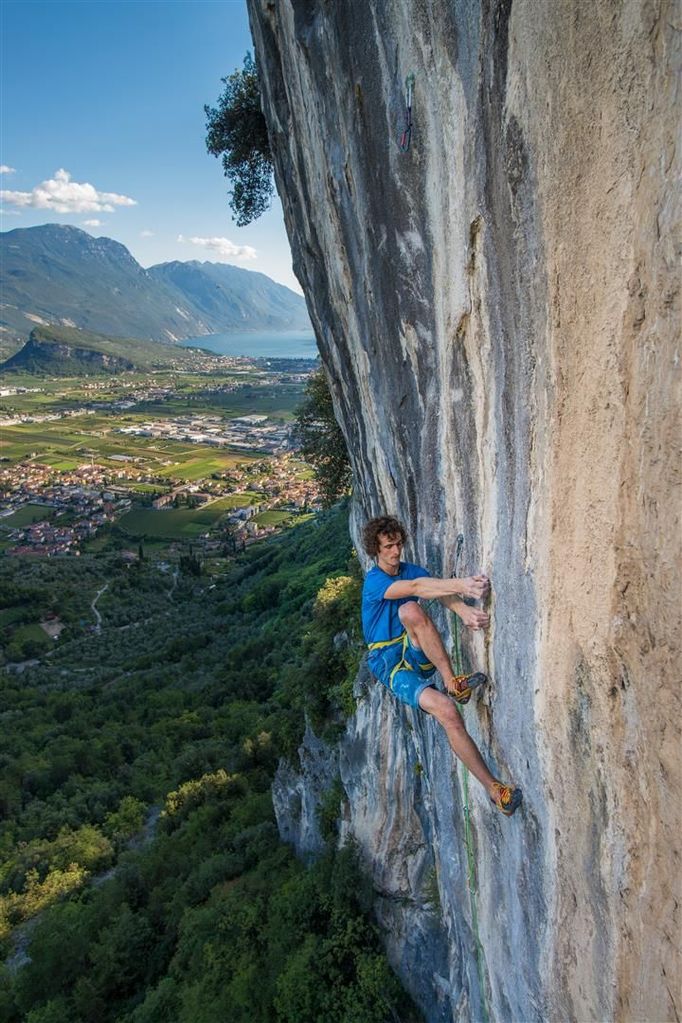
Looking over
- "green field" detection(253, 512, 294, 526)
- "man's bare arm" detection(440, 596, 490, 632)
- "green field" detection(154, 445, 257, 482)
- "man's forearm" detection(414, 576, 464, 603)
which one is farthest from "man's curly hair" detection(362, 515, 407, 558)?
"green field" detection(154, 445, 257, 482)

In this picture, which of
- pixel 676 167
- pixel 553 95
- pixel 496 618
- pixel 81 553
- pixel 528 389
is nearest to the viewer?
pixel 676 167

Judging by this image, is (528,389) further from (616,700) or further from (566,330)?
(616,700)

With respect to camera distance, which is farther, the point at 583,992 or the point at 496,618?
the point at 496,618

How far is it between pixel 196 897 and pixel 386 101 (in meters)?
17.3

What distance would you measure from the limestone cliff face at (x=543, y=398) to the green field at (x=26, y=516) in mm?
83653

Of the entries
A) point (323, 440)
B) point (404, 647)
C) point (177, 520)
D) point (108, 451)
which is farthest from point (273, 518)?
point (404, 647)

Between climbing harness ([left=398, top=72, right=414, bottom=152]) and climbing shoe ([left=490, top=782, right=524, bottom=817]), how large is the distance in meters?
5.54

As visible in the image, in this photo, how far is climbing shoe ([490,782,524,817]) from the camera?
485cm

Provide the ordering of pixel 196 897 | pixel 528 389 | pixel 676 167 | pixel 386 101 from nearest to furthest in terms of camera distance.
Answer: pixel 676 167 → pixel 528 389 → pixel 386 101 → pixel 196 897

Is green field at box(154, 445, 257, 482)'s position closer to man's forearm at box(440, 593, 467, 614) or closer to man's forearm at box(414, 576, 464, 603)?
man's forearm at box(440, 593, 467, 614)

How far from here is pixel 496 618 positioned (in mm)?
5074

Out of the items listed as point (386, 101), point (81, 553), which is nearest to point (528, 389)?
point (386, 101)

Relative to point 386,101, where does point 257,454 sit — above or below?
below

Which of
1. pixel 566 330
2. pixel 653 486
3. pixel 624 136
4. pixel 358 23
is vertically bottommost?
pixel 653 486
